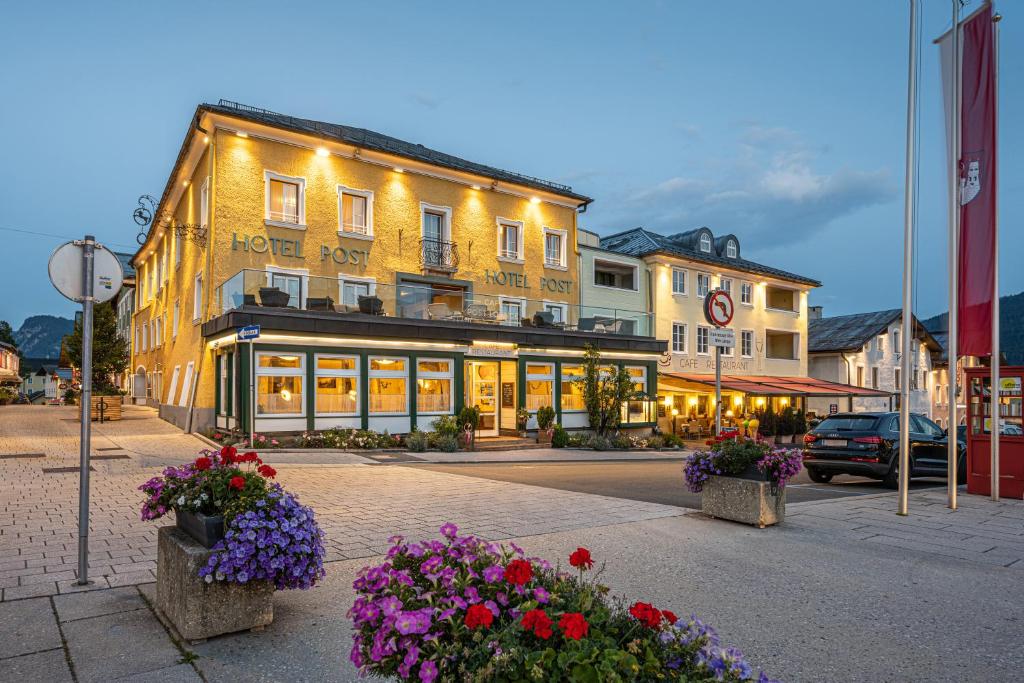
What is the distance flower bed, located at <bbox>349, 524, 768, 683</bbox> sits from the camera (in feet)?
6.82

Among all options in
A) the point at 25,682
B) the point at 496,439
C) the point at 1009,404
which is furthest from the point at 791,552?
the point at 496,439

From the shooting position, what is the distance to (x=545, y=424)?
22.7 meters

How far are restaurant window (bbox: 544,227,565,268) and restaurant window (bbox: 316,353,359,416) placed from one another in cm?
1270

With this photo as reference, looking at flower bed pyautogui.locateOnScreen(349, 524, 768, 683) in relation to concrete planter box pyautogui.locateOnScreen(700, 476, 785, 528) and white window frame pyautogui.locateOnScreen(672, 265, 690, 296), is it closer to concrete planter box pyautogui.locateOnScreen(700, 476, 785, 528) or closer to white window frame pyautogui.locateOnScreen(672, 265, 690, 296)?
concrete planter box pyautogui.locateOnScreen(700, 476, 785, 528)

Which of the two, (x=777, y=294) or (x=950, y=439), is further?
(x=777, y=294)

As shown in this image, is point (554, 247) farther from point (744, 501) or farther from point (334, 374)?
point (744, 501)

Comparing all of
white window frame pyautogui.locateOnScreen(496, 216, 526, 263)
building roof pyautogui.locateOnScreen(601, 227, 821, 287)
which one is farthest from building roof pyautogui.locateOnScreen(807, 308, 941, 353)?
white window frame pyautogui.locateOnScreen(496, 216, 526, 263)

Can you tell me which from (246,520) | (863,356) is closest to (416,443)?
(246,520)

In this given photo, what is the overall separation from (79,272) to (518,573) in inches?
198

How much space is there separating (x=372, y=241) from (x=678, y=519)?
721 inches

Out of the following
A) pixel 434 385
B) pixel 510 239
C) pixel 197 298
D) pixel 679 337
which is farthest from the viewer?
pixel 679 337

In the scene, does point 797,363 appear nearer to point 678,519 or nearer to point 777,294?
point 777,294

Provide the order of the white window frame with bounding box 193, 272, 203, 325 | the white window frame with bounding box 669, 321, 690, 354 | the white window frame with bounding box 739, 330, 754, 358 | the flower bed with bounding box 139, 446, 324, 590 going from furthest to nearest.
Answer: the white window frame with bounding box 739, 330, 754, 358
the white window frame with bounding box 669, 321, 690, 354
the white window frame with bounding box 193, 272, 203, 325
the flower bed with bounding box 139, 446, 324, 590

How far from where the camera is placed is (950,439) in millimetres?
9883
